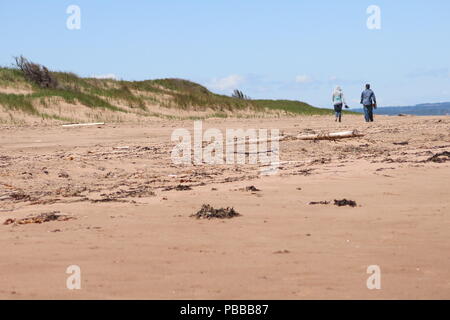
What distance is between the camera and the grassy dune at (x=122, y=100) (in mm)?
32688

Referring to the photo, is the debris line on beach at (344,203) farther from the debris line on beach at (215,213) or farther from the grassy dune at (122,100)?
the grassy dune at (122,100)

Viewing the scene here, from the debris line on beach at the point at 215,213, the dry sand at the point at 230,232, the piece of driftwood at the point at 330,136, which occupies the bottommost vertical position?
the dry sand at the point at 230,232

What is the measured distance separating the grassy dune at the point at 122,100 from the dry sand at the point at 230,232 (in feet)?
65.5

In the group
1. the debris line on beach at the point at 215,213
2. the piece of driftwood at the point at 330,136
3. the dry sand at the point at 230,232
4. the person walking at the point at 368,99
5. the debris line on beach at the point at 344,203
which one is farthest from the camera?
the person walking at the point at 368,99

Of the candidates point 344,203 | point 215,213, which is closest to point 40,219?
point 215,213

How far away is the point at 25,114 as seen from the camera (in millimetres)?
29703

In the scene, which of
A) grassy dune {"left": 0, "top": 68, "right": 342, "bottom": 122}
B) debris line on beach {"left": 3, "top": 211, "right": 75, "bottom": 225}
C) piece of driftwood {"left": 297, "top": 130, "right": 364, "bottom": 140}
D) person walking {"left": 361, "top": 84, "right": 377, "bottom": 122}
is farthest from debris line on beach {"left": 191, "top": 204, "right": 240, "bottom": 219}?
grassy dune {"left": 0, "top": 68, "right": 342, "bottom": 122}

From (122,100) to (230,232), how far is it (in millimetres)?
34636

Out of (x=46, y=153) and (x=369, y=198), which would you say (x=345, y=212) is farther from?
(x=46, y=153)

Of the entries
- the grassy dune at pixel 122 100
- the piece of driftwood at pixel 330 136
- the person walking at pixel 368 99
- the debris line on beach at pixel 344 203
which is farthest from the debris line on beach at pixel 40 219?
the grassy dune at pixel 122 100

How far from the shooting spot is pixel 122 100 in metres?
40.5

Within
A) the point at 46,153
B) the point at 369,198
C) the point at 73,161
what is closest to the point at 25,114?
the point at 46,153

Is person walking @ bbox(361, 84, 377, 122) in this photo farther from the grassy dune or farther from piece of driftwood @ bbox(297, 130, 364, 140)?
the grassy dune

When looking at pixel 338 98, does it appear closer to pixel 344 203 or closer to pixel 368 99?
pixel 368 99
